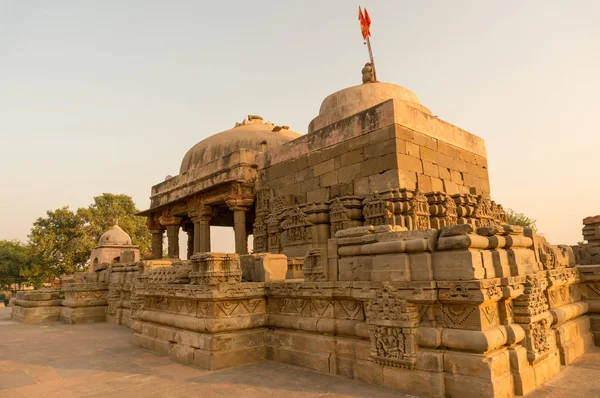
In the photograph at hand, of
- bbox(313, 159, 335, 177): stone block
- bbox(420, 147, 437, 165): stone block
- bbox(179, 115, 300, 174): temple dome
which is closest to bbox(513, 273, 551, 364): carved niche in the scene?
bbox(420, 147, 437, 165): stone block

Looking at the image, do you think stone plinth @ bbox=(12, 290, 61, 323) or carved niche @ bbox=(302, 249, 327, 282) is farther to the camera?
stone plinth @ bbox=(12, 290, 61, 323)

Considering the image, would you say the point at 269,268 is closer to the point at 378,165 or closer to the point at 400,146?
the point at 378,165

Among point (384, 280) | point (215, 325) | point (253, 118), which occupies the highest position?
point (253, 118)

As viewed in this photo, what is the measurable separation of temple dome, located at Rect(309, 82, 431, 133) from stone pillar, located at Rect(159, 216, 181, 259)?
893 cm

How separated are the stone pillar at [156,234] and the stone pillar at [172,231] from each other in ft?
3.46

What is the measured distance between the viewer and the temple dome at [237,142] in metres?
16.5

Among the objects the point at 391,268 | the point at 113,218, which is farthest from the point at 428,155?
the point at 113,218

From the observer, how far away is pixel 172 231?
17.9 metres

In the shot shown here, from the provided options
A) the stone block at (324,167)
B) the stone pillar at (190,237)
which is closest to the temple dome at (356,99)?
the stone block at (324,167)

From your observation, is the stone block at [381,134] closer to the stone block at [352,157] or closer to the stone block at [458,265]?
the stone block at [352,157]

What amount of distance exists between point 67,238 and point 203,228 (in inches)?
1099

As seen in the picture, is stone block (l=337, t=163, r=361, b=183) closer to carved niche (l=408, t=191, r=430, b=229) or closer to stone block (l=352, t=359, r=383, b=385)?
carved niche (l=408, t=191, r=430, b=229)

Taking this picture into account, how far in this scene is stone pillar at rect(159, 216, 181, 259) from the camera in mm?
17594

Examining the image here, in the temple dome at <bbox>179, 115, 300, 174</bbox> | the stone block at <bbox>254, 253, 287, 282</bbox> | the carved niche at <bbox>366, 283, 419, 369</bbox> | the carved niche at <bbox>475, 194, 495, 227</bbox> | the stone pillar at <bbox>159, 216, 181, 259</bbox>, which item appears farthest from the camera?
the stone pillar at <bbox>159, 216, 181, 259</bbox>
